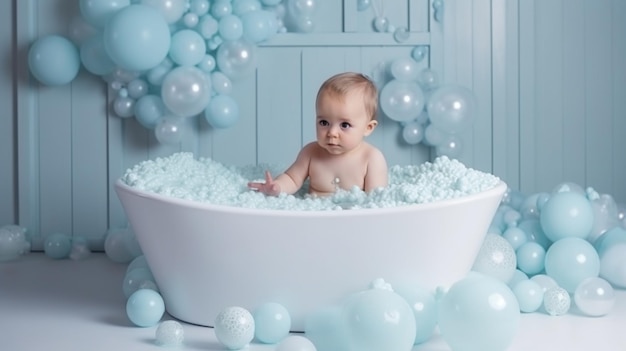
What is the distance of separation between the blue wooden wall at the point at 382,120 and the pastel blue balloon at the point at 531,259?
A: 99 cm

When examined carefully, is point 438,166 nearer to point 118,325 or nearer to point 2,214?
point 118,325

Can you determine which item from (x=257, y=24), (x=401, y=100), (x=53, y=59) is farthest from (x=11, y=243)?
(x=401, y=100)

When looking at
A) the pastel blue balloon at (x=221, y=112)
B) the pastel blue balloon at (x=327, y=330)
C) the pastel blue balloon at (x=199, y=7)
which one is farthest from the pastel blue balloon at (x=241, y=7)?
the pastel blue balloon at (x=327, y=330)

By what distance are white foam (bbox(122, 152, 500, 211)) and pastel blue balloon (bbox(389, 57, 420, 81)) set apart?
32.5 inches

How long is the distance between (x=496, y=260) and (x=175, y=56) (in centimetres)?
152

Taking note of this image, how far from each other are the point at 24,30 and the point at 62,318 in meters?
1.68

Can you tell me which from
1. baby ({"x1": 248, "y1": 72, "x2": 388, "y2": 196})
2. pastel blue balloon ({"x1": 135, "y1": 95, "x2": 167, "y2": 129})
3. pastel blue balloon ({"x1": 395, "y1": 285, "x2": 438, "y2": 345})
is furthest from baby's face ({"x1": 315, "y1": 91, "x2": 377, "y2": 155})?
pastel blue balloon ({"x1": 135, "y1": 95, "x2": 167, "y2": 129})

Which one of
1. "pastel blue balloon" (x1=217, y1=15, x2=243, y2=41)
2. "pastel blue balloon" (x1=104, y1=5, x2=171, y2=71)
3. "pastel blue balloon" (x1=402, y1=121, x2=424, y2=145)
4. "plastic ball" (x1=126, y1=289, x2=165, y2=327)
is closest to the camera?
"plastic ball" (x1=126, y1=289, x2=165, y2=327)

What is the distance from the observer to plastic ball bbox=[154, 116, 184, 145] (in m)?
3.66

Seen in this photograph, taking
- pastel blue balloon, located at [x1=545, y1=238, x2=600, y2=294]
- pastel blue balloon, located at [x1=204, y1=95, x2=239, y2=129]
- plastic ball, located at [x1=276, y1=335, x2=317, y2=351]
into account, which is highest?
pastel blue balloon, located at [x1=204, y1=95, x2=239, y2=129]

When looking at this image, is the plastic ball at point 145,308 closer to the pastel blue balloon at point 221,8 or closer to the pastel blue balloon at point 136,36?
the pastel blue balloon at point 136,36

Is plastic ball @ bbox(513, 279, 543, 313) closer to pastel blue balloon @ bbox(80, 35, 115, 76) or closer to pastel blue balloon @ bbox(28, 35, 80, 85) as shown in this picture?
pastel blue balloon @ bbox(80, 35, 115, 76)

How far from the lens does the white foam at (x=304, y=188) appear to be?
7.96ft

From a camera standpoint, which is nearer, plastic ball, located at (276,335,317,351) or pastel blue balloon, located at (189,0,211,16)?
plastic ball, located at (276,335,317,351)
